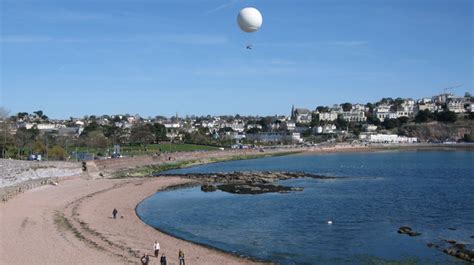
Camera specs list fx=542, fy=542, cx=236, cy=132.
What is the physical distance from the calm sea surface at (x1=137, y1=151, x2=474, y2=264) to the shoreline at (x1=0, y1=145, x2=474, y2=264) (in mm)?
1201

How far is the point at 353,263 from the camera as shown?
2086 cm

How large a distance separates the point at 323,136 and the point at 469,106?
213 ft

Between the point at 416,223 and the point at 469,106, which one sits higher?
the point at 469,106

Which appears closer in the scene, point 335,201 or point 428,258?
point 428,258

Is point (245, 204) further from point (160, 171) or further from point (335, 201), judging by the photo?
point (160, 171)

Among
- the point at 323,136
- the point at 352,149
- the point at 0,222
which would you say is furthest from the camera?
the point at 323,136

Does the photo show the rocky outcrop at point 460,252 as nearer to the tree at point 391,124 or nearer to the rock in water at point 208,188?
the rock in water at point 208,188

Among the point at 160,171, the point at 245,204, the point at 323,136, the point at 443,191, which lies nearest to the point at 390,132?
the point at 323,136

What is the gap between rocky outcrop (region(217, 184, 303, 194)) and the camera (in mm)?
43156

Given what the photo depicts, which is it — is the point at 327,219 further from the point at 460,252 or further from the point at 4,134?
the point at 4,134

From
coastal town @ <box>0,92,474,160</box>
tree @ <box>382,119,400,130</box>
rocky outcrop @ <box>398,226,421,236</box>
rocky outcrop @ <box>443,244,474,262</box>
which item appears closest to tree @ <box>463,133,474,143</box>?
coastal town @ <box>0,92,474,160</box>

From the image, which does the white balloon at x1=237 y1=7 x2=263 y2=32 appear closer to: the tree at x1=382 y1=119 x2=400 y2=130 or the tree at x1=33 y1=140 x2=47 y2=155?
the tree at x1=33 y1=140 x2=47 y2=155

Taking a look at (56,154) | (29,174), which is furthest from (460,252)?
(56,154)

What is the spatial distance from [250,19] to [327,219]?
12.9m
